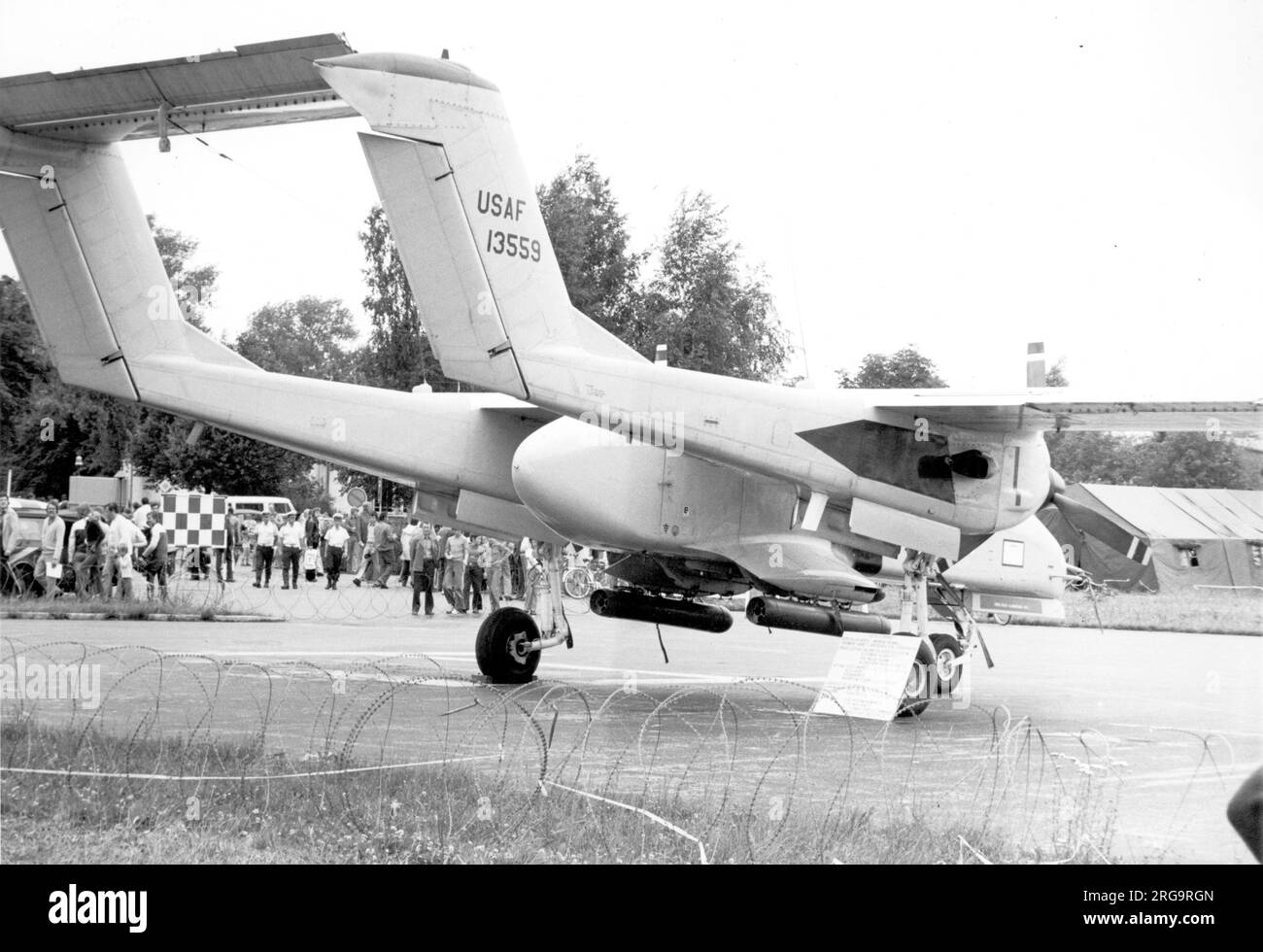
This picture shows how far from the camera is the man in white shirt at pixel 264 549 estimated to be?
30.0 m

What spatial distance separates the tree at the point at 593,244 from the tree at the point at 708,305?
34cm

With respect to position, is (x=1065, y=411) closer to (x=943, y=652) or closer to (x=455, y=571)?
(x=943, y=652)

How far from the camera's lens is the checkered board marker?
714 inches

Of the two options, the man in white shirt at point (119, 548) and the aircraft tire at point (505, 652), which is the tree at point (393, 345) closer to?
the man in white shirt at point (119, 548)

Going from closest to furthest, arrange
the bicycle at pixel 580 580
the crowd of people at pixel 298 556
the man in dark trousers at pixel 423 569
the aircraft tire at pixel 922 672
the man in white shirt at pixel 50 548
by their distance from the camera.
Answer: the aircraft tire at pixel 922 672 < the man in white shirt at pixel 50 548 < the crowd of people at pixel 298 556 < the man in dark trousers at pixel 423 569 < the bicycle at pixel 580 580

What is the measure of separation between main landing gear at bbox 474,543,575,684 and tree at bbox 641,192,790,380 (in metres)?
3.03

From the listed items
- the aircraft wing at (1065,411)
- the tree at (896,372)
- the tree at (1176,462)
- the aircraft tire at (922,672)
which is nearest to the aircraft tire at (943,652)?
the aircraft tire at (922,672)

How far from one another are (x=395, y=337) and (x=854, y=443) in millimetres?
11411

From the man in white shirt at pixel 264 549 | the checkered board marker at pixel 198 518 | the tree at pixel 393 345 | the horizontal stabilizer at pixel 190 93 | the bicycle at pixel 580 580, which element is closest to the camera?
the horizontal stabilizer at pixel 190 93

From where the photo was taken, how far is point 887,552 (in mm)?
13430

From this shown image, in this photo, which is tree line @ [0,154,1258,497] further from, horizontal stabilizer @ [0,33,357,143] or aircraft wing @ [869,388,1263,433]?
aircraft wing @ [869,388,1263,433]

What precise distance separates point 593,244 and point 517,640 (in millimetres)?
4574

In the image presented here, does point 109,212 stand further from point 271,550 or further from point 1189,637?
point 1189,637
